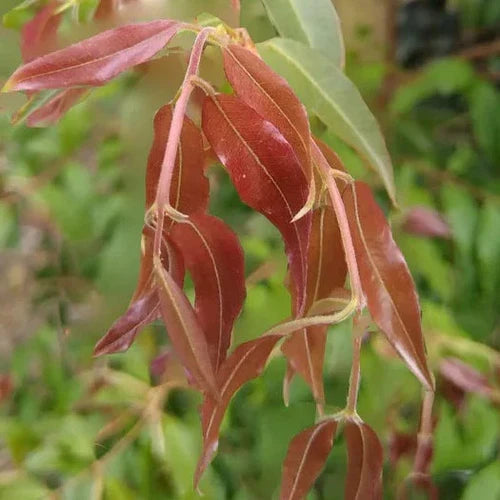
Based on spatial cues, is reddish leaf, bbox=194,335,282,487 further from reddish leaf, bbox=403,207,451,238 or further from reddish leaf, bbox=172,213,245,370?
reddish leaf, bbox=403,207,451,238

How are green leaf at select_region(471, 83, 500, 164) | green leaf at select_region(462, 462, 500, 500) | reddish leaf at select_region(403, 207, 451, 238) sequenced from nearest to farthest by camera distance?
1. green leaf at select_region(462, 462, 500, 500)
2. reddish leaf at select_region(403, 207, 451, 238)
3. green leaf at select_region(471, 83, 500, 164)

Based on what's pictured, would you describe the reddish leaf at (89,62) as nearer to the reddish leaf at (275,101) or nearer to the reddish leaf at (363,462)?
the reddish leaf at (275,101)

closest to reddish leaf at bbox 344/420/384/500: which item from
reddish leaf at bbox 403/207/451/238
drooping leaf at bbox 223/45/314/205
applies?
drooping leaf at bbox 223/45/314/205

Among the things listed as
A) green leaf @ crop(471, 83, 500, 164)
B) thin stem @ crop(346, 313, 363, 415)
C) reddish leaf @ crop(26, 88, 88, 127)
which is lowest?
green leaf @ crop(471, 83, 500, 164)

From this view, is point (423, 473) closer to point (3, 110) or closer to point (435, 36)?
point (3, 110)

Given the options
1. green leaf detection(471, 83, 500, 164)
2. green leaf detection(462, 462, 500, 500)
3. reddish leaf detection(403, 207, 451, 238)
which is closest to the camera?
green leaf detection(462, 462, 500, 500)

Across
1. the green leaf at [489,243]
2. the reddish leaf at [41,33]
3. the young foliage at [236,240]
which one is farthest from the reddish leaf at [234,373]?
the green leaf at [489,243]

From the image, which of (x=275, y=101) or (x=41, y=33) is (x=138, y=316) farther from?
(x=41, y=33)
